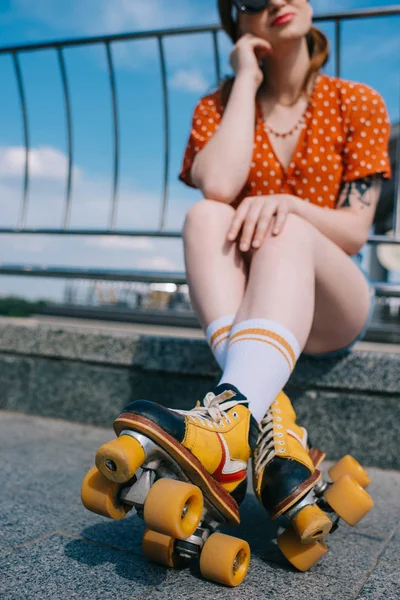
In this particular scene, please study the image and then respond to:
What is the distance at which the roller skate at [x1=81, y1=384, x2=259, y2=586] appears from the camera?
846 mm

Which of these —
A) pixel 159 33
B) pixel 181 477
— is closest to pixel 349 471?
pixel 181 477

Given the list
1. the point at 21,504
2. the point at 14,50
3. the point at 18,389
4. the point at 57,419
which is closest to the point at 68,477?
the point at 21,504

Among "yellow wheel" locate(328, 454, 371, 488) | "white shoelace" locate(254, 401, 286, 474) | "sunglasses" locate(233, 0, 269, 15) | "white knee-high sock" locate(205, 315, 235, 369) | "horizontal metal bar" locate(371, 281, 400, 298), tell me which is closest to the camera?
"white shoelace" locate(254, 401, 286, 474)

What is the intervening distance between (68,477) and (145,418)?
0.82m

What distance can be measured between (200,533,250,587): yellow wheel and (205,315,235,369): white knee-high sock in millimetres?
447

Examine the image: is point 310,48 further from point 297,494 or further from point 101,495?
point 101,495

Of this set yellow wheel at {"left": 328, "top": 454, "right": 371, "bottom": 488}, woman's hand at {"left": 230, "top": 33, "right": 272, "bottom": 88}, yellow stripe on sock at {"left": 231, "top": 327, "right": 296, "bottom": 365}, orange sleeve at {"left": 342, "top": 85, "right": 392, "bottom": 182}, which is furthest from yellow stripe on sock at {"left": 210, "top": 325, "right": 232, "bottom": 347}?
woman's hand at {"left": 230, "top": 33, "right": 272, "bottom": 88}

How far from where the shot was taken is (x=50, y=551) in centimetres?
104

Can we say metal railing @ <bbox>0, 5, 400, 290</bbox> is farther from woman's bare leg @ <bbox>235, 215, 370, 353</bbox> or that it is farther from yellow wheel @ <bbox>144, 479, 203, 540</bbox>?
yellow wheel @ <bbox>144, 479, 203, 540</bbox>

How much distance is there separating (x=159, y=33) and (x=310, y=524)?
2.51 m

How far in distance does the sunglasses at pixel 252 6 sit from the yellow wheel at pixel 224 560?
1.51m

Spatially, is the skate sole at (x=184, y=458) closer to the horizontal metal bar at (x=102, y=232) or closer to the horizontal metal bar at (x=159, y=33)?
the horizontal metal bar at (x=102, y=232)

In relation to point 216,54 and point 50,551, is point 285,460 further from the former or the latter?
point 216,54

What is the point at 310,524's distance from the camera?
3.24 ft
